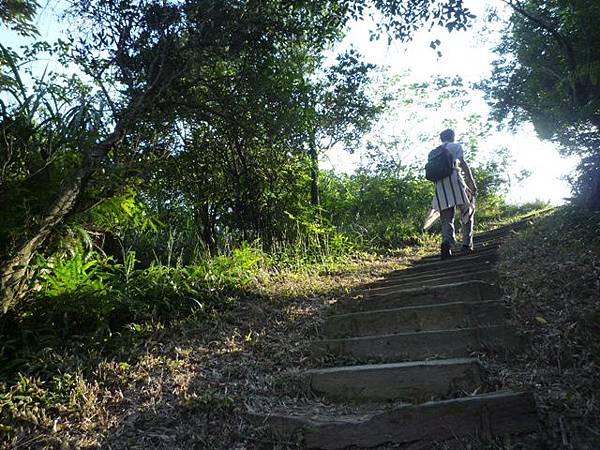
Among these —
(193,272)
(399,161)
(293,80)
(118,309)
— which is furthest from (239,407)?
(399,161)

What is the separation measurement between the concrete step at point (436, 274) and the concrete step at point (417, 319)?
4.69 feet

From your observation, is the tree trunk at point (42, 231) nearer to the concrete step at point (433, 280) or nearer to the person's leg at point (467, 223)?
the concrete step at point (433, 280)

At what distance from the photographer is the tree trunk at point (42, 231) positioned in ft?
11.6

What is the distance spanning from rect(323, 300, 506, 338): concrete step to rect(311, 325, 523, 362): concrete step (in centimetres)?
27

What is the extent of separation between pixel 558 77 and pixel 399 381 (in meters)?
5.81

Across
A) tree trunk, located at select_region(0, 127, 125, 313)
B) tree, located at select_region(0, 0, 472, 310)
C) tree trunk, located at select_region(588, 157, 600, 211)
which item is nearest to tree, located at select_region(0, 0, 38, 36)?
tree, located at select_region(0, 0, 472, 310)

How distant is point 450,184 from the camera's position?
21.2 feet

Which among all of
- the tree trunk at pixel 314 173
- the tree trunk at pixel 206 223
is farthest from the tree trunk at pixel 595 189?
the tree trunk at pixel 206 223

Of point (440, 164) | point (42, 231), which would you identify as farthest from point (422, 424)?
point (440, 164)

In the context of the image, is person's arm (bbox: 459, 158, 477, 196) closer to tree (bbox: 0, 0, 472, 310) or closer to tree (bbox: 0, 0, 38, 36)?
tree (bbox: 0, 0, 472, 310)

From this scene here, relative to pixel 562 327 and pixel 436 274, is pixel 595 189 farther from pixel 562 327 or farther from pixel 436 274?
pixel 562 327

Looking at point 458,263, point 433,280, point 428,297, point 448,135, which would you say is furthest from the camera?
point 448,135

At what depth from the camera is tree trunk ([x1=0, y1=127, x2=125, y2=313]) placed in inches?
139

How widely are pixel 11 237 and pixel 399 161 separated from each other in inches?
511
